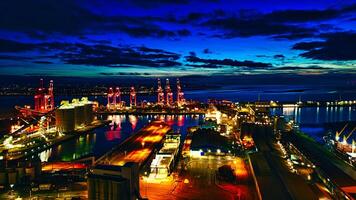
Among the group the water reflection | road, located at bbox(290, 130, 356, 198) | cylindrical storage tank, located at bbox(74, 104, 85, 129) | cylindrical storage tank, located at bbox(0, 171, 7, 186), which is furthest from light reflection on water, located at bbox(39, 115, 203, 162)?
the water reflection

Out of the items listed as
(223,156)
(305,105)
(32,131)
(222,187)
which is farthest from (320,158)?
(305,105)

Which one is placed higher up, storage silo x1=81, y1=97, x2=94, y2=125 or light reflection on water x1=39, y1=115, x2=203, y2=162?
storage silo x1=81, y1=97, x2=94, y2=125

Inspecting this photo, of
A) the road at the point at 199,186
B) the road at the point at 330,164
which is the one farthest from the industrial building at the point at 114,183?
the road at the point at 330,164

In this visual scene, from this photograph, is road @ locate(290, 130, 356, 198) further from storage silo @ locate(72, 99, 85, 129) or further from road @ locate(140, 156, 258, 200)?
storage silo @ locate(72, 99, 85, 129)

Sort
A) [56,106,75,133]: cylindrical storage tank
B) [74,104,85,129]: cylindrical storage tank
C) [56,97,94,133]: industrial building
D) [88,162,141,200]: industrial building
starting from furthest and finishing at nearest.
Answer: [74,104,85,129]: cylindrical storage tank
[56,97,94,133]: industrial building
[56,106,75,133]: cylindrical storage tank
[88,162,141,200]: industrial building

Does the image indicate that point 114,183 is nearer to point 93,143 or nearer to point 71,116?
point 93,143

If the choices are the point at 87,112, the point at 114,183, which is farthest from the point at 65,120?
the point at 114,183

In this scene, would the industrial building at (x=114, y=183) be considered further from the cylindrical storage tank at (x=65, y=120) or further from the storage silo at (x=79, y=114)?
the storage silo at (x=79, y=114)
